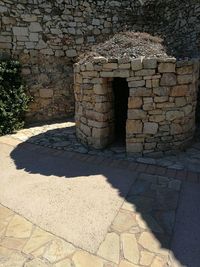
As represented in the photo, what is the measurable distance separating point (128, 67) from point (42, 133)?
330 centimetres

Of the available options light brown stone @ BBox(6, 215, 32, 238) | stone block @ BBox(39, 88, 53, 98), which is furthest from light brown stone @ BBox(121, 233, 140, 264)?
stone block @ BBox(39, 88, 53, 98)

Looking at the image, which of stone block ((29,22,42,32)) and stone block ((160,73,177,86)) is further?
stone block ((29,22,42,32))

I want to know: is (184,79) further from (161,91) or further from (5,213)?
(5,213)

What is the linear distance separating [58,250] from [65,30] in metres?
6.99

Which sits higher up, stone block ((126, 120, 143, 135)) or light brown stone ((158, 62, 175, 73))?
light brown stone ((158, 62, 175, 73))

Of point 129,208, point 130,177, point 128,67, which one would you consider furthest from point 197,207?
point 128,67

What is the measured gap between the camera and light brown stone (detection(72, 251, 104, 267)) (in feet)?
A: 9.21

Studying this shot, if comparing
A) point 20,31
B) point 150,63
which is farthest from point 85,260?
point 20,31

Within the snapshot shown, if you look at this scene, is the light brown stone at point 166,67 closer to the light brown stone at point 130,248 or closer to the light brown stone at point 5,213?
the light brown stone at point 130,248

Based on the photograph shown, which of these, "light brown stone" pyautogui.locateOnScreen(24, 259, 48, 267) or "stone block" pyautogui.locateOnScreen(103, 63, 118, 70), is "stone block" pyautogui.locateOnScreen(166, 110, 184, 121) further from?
"light brown stone" pyautogui.locateOnScreen(24, 259, 48, 267)

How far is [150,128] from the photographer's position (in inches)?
211

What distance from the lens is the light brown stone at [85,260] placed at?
2809 mm

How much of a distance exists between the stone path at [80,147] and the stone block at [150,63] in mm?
1768

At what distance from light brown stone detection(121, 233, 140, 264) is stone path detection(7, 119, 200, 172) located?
2086mm
